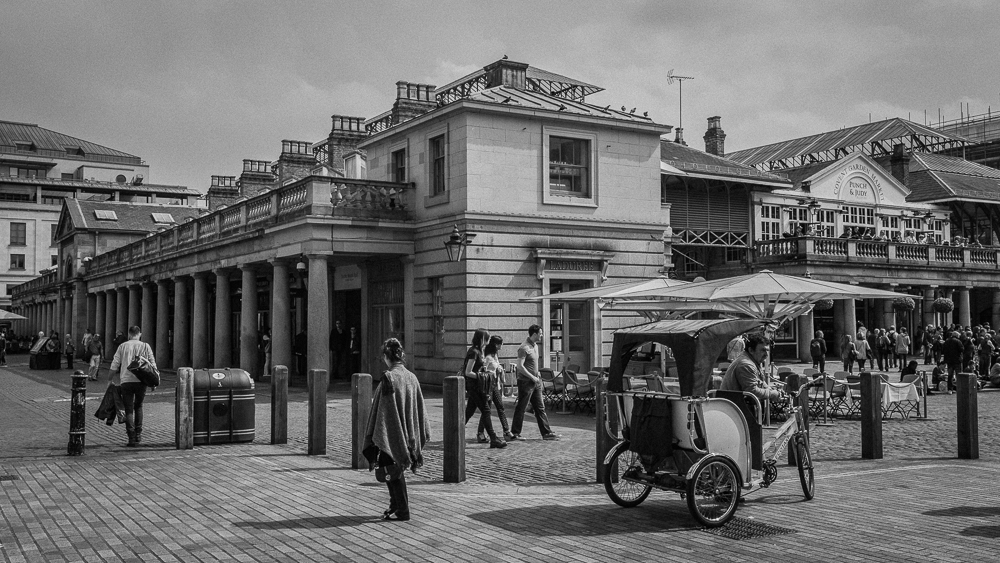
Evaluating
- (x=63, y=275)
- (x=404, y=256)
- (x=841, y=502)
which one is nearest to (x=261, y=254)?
(x=404, y=256)

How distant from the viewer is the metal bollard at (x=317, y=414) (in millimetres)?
13281

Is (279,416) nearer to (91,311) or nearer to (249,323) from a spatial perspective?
(249,323)

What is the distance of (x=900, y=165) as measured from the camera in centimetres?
4897

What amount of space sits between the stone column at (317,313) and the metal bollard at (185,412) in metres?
10.4

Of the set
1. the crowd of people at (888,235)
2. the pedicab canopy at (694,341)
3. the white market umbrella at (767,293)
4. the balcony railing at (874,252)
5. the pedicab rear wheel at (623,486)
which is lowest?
the pedicab rear wheel at (623,486)

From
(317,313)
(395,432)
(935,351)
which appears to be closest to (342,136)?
(317,313)

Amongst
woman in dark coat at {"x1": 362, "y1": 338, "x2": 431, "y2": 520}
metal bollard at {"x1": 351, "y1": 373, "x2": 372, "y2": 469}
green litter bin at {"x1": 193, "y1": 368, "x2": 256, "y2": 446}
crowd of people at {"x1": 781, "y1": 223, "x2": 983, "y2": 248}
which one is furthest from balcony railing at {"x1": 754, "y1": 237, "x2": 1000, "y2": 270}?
woman in dark coat at {"x1": 362, "y1": 338, "x2": 431, "y2": 520}

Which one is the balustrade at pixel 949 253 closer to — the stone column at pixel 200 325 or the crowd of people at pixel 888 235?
the crowd of people at pixel 888 235

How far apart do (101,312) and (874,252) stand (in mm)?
40705

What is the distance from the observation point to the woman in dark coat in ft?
28.1

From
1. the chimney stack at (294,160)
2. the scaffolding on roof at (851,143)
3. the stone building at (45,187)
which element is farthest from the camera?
the stone building at (45,187)

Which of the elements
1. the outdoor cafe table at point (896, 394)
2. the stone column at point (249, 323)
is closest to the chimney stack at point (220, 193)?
the stone column at point (249, 323)

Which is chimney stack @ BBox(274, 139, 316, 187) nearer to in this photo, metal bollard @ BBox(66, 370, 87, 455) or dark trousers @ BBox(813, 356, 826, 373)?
dark trousers @ BBox(813, 356, 826, 373)

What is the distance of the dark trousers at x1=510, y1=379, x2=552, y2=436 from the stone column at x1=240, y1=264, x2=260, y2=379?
16203mm
